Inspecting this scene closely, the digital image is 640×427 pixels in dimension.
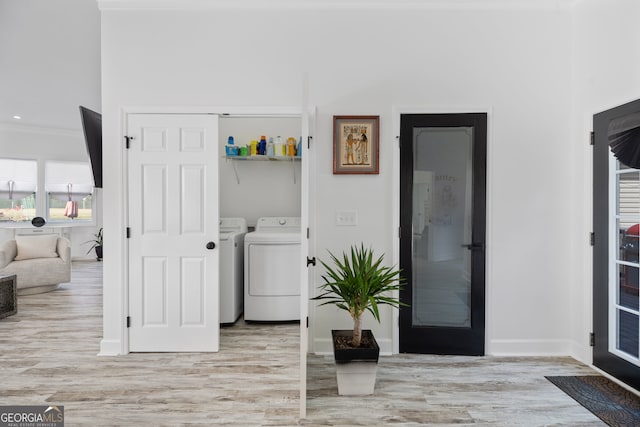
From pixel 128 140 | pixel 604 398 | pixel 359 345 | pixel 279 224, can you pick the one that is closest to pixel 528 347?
pixel 604 398

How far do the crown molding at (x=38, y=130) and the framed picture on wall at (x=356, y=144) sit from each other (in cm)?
681

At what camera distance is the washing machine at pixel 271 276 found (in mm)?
3621

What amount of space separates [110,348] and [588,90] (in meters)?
4.34

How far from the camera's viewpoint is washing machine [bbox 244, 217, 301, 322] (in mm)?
3621

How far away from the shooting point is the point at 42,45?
11.9ft

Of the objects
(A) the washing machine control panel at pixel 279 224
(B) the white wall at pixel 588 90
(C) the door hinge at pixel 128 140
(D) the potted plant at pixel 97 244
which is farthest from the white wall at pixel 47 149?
(B) the white wall at pixel 588 90

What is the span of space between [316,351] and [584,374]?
1993 millimetres

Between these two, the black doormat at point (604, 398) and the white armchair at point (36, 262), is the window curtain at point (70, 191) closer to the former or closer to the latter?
the white armchair at point (36, 262)

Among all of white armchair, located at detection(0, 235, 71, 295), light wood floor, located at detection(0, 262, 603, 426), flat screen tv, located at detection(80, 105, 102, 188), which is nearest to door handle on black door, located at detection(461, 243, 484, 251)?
light wood floor, located at detection(0, 262, 603, 426)

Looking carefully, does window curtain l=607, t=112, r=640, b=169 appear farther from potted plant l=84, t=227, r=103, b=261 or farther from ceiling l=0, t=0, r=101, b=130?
potted plant l=84, t=227, r=103, b=261

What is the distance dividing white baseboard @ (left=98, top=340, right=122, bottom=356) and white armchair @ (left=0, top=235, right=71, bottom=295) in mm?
2703

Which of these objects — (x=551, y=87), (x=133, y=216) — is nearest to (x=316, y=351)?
(x=133, y=216)

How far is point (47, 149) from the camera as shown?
709 centimetres

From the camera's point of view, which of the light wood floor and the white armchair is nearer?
the light wood floor
